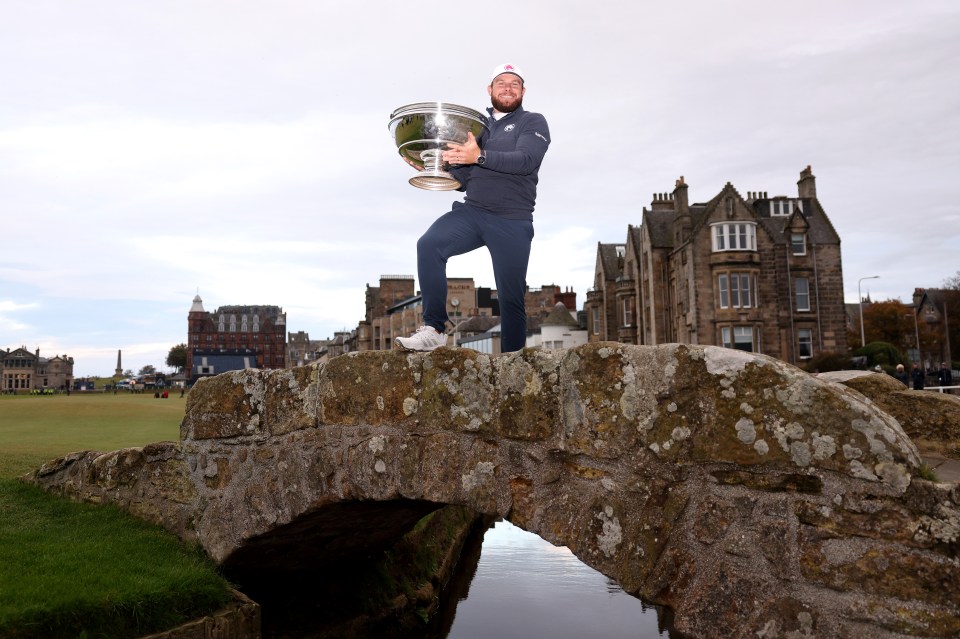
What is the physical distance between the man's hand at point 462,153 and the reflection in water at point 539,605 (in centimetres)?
626

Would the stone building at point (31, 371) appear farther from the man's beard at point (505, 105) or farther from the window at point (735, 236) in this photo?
the man's beard at point (505, 105)

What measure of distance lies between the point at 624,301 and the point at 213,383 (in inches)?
1847

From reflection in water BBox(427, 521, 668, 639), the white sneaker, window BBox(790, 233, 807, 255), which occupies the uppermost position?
window BBox(790, 233, 807, 255)

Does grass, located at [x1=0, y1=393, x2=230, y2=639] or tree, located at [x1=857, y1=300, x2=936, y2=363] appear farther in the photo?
tree, located at [x1=857, y1=300, x2=936, y2=363]

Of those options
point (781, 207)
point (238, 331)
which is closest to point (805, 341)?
point (781, 207)

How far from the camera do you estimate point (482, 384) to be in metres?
4.70

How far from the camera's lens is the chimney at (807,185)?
46.0 meters

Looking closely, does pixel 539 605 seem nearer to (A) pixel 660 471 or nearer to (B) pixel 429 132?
(A) pixel 660 471

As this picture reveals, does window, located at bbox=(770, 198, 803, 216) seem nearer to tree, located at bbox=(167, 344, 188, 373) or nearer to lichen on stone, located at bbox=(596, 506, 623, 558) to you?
lichen on stone, located at bbox=(596, 506, 623, 558)

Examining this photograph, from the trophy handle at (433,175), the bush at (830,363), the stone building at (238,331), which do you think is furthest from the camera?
the stone building at (238,331)

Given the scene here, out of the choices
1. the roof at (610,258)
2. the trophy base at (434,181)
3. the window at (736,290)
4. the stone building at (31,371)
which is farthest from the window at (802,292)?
the stone building at (31,371)

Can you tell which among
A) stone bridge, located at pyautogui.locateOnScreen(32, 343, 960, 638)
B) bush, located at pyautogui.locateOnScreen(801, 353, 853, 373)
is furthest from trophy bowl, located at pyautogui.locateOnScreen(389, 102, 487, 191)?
bush, located at pyautogui.locateOnScreen(801, 353, 853, 373)

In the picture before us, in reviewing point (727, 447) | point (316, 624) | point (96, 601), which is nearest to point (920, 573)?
point (727, 447)

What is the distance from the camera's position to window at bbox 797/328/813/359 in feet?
140
